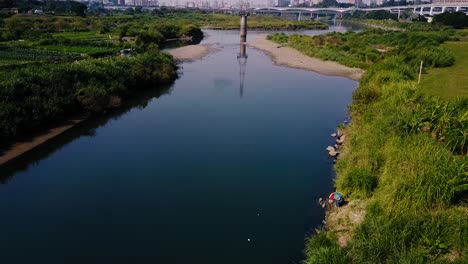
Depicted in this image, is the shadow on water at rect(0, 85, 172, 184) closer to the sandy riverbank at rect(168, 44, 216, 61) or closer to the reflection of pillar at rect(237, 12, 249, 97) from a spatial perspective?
the reflection of pillar at rect(237, 12, 249, 97)

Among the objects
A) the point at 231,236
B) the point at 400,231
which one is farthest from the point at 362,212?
the point at 231,236

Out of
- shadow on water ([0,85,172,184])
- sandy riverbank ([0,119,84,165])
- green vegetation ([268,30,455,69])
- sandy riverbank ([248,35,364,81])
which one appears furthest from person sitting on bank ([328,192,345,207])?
sandy riverbank ([248,35,364,81])

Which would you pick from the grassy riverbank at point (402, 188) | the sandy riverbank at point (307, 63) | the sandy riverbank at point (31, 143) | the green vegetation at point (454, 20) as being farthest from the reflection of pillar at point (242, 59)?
the green vegetation at point (454, 20)

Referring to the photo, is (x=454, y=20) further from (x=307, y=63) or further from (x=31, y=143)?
(x=31, y=143)

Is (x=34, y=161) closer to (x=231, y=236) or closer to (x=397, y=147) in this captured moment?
(x=231, y=236)

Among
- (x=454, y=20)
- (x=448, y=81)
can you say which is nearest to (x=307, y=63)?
(x=448, y=81)

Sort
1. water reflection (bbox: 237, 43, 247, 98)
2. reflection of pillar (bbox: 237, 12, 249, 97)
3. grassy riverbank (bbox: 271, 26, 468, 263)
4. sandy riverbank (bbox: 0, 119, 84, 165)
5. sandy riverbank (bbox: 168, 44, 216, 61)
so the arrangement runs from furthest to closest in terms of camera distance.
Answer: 1. sandy riverbank (bbox: 168, 44, 216, 61)
2. reflection of pillar (bbox: 237, 12, 249, 97)
3. water reflection (bbox: 237, 43, 247, 98)
4. sandy riverbank (bbox: 0, 119, 84, 165)
5. grassy riverbank (bbox: 271, 26, 468, 263)

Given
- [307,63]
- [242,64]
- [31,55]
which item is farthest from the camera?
[242,64]
